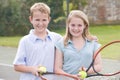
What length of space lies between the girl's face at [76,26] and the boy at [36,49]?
22cm

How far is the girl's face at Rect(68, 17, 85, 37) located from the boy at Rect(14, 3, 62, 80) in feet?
0.73

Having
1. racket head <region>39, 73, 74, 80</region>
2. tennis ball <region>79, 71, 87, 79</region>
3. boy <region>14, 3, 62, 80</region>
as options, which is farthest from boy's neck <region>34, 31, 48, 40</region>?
tennis ball <region>79, 71, 87, 79</region>

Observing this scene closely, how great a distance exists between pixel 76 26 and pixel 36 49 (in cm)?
41

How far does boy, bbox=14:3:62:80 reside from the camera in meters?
3.71

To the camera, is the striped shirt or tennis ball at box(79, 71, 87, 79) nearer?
tennis ball at box(79, 71, 87, 79)

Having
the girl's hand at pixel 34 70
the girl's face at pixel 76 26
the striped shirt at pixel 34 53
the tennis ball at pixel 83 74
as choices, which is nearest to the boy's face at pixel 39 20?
the striped shirt at pixel 34 53

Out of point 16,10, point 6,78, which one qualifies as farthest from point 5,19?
point 6,78

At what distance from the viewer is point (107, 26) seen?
2273 cm

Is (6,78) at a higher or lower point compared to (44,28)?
lower

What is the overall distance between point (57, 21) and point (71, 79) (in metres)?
17.6

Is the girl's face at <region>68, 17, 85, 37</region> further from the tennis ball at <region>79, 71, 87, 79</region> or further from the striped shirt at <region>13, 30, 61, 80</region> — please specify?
the tennis ball at <region>79, 71, 87, 79</region>

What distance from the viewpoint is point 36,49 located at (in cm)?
375

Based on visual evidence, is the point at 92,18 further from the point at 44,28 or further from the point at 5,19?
the point at 44,28

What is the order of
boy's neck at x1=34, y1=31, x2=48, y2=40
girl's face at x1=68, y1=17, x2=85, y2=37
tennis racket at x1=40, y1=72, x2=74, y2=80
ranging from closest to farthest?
tennis racket at x1=40, y1=72, x2=74, y2=80, girl's face at x1=68, y1=17, x2=85, y2=37, boy's neck at x1=34, y1=31, x2=48, y2=40
